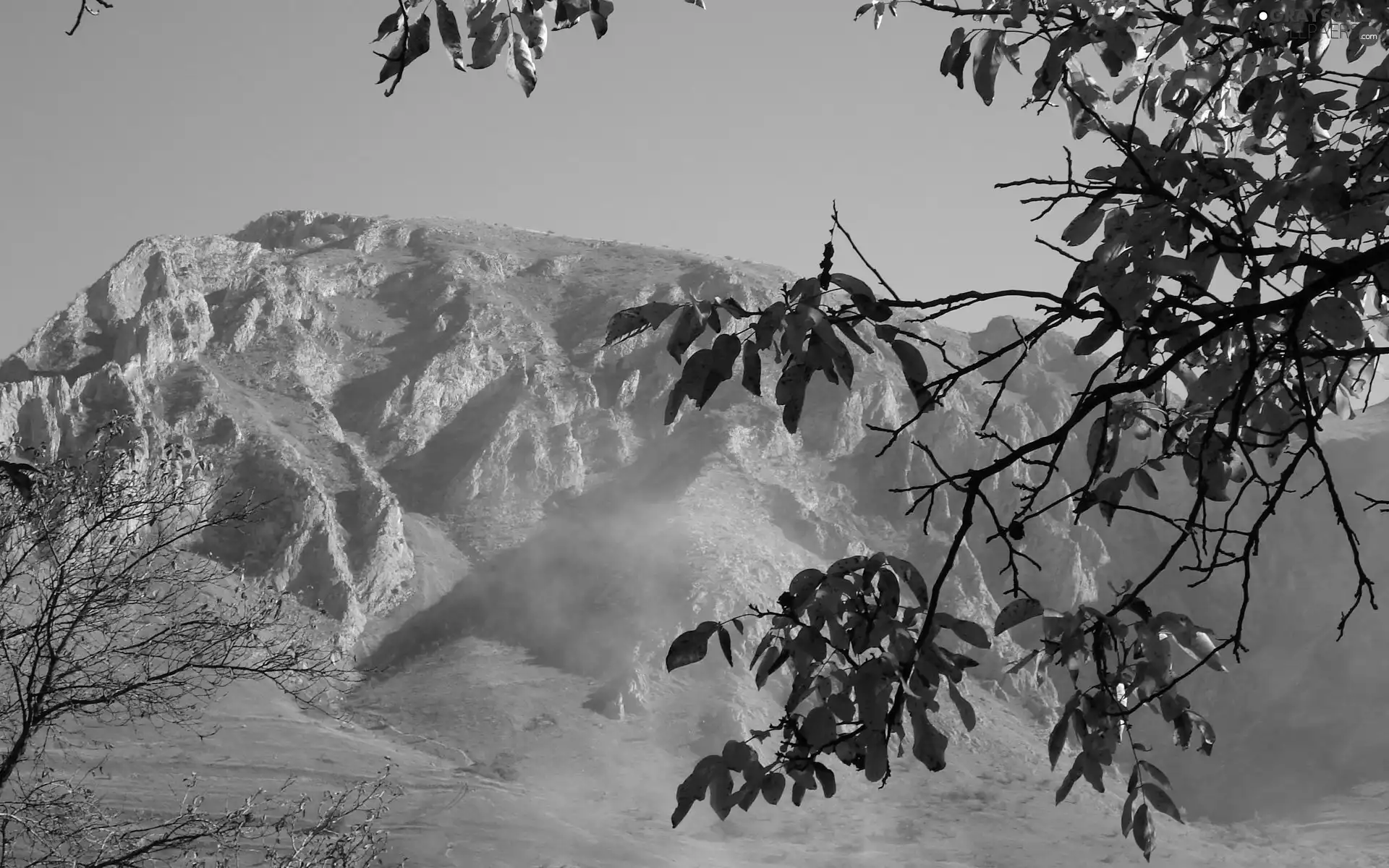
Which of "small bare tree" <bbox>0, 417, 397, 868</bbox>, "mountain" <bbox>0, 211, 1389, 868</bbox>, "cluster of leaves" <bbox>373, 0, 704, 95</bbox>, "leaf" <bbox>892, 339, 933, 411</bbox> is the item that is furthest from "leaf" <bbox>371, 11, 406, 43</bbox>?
"mountain" <bbox>0, 211, 1389, 868</bbox>

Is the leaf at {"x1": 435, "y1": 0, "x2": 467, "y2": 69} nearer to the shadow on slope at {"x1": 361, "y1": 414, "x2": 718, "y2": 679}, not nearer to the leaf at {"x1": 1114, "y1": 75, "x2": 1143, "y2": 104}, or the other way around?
the leaf at {"x1": 1114, "y1": 75, "x2": 1143, "y2": 104}

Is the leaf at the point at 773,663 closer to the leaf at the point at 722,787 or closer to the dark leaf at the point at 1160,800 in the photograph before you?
the leaf at the point at 722,787

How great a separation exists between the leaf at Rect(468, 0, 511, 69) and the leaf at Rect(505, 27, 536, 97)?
0.04m

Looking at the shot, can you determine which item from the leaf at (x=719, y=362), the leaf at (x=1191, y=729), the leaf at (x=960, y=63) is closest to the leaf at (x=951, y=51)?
the leaf at (x=960, y=63)

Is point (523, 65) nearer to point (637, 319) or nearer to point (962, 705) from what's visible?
point (637, 319)

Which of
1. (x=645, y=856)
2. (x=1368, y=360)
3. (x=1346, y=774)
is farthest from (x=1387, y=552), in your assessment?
(x=1368, y=360)

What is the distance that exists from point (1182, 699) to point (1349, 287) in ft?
4.37

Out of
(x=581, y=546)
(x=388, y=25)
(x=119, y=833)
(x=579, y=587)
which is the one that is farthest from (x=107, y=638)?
(x=581, y=546)

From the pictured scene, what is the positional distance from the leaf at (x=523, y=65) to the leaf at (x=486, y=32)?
0.04 m

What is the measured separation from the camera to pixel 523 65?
2.55m

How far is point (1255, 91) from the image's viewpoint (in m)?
3.39

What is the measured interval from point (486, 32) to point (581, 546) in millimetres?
75444

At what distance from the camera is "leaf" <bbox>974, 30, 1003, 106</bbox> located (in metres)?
3.05

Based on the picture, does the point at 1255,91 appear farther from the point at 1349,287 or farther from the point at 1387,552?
the point at 1387,552
